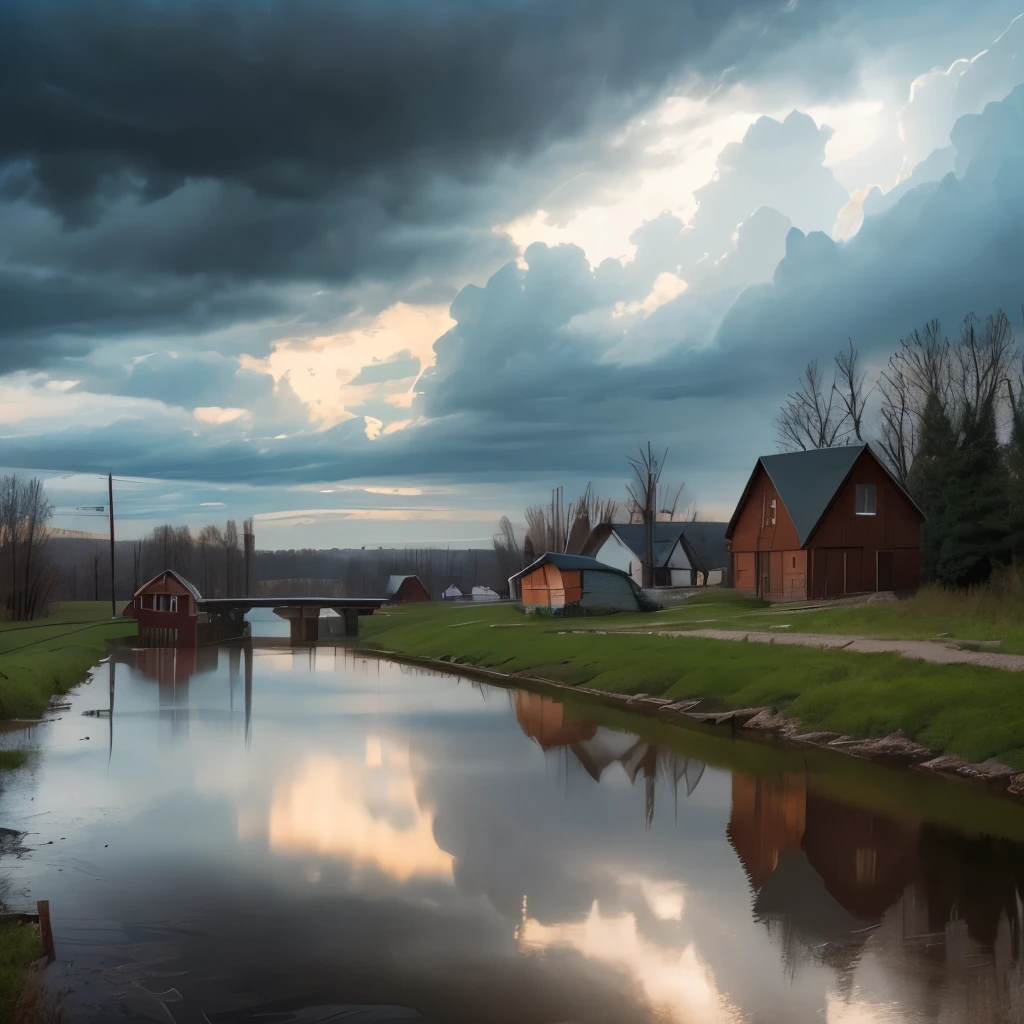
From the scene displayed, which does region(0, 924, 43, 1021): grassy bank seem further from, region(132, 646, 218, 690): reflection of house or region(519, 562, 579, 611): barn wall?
region(519, 562, 579, 611): barn wall

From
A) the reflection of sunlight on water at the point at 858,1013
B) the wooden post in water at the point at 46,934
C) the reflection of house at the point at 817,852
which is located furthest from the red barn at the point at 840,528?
the wooden post in water at the point at 46,934

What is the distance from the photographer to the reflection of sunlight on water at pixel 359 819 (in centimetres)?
1734

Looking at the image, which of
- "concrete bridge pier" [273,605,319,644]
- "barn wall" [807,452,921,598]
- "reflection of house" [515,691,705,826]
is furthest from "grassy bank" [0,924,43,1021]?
"concrete bridge pier" [273,605,319,644]

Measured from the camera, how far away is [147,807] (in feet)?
69.3

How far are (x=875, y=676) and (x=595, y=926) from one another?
16.2 metres

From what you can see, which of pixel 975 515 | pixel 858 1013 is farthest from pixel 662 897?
pixel 975 515

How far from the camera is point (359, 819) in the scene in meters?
20.2

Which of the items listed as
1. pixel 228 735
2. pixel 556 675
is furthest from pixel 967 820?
pixel 556 675

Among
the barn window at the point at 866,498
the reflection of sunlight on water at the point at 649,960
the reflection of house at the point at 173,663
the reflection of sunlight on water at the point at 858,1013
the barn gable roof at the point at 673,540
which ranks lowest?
the reflection of house at the point at 173,663

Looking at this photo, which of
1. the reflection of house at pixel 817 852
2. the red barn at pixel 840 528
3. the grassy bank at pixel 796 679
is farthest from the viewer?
the red barn at pixel 840 528

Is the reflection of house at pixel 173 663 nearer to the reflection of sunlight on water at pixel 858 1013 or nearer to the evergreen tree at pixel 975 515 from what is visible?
the evergreen tree at pixel 975 515

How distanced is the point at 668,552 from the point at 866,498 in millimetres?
42386

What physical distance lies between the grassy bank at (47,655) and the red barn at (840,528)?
123 ft

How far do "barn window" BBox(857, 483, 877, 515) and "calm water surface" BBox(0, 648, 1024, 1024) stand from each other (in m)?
36.5
